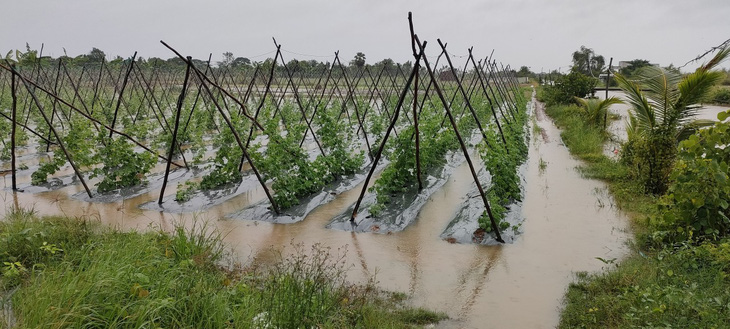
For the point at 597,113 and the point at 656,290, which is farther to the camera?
the point at 597,113

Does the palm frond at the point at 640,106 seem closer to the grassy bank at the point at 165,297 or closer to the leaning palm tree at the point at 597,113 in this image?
the grassy bank at the point at 165,297

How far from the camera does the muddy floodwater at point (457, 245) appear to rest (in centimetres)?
444

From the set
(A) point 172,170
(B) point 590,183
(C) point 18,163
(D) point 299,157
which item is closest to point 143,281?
(D) point 299,157

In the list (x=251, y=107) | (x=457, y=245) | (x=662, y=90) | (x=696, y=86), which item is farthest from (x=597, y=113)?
(x=251, y=107)

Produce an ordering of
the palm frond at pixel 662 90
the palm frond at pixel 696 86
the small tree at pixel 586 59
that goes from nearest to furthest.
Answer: the palm frond at pixel 696 86 < the palm frond at pixel 662 90 < the small tree at pixel 586 59

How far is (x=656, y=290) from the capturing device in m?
3.47

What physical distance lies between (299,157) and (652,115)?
5.51 meters

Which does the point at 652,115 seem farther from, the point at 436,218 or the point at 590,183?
the point at 436,218

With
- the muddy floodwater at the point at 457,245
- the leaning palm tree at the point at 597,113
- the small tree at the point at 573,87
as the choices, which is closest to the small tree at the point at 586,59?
the small tree at the point at 573,87

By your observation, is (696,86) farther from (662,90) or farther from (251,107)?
(251,107)

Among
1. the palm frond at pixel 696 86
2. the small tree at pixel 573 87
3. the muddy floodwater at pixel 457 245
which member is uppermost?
the palm frond at pixel 696 86

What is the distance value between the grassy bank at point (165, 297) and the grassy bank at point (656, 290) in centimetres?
130

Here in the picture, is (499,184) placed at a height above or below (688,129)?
below

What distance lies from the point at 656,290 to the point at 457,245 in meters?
2.57
